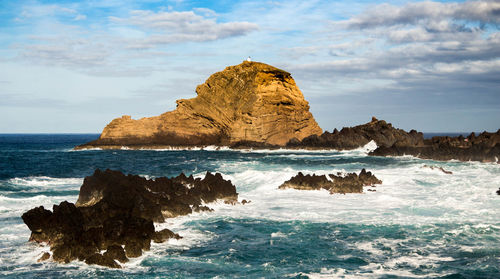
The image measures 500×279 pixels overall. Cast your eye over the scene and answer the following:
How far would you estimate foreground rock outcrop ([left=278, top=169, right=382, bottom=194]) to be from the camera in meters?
22.8

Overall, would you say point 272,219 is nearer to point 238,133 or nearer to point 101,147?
point 238,133

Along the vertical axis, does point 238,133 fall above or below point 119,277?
above

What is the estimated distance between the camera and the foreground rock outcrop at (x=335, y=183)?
2284 centimetres

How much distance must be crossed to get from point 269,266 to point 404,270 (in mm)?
3031

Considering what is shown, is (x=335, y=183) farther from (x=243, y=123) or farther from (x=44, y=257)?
(x=243, y=123)

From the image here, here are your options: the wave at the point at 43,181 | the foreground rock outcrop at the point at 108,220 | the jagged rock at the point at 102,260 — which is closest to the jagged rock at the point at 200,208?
the foreground rock outcrop at the point at 108,220

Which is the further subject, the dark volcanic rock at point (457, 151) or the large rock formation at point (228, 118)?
the large rock formation at point (228, 118)

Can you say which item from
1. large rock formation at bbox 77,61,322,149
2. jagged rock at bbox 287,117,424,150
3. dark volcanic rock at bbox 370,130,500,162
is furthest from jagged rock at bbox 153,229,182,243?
large rock formation at bbox 77,61,322,149

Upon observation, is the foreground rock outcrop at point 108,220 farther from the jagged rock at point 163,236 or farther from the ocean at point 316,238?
the ocean at point 316,238

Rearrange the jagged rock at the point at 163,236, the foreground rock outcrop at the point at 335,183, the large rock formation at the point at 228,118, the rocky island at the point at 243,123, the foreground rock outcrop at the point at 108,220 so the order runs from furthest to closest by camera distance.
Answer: the large rock formation at the point at 228,118, the rocky island at the point at 243,123, the foreground rock outcrop at the point at 335,183, the jagged rock at the point at 163,236, the foreground rock outcrop at the point at 108,220

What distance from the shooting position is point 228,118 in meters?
75.8

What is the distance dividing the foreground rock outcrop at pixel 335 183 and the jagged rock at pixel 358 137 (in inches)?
1603

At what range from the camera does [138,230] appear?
42.5ft

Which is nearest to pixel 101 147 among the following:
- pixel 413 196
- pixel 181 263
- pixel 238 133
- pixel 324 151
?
pixel 238 133
